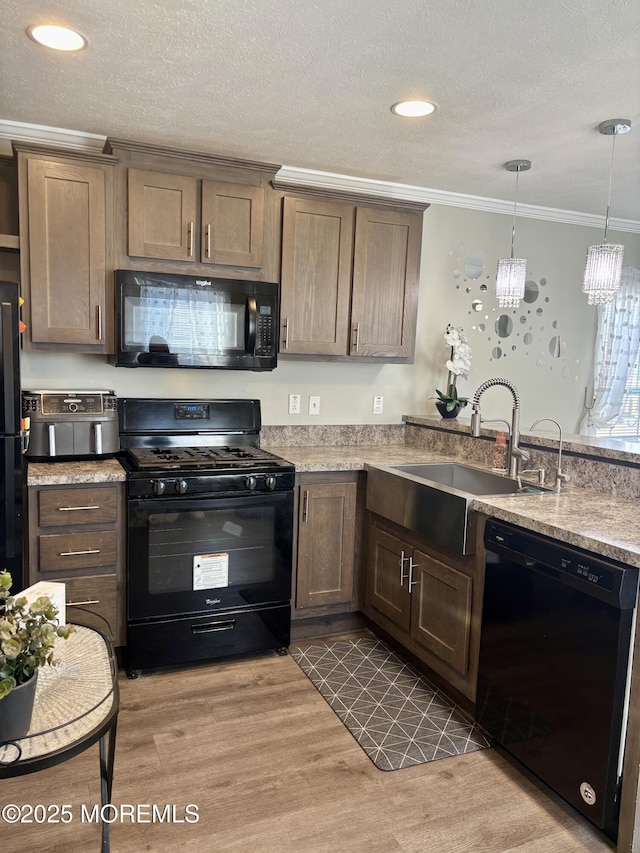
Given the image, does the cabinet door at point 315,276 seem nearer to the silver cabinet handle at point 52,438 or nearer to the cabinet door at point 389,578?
the cabinet door at point 389,578

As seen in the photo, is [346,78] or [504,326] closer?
[346,78]

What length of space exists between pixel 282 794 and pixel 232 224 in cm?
243

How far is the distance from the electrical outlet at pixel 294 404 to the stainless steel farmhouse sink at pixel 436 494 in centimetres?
68

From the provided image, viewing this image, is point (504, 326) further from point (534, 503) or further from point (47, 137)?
point (47, 137)

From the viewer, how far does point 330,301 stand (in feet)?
11.0

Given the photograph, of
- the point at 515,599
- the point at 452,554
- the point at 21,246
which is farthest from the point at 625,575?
the point at 21,246

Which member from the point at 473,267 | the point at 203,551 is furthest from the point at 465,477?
the point at 473,267

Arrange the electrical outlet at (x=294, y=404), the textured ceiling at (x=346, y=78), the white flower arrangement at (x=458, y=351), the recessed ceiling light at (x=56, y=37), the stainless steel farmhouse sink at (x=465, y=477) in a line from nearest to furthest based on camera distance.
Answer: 1. the textured ceiling at (x=346, y=78)
2. the recessed ceiling light at (x=56, y=37)
3. the stainless steel farmhouse sink at (x=465, y=477)
4. the electrical outlet at (x=294, y=404)
5. the white flower arrangement at (x=458, y=351)

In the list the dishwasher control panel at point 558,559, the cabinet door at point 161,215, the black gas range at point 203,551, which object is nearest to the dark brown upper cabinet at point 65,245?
the cabinet door at point 161,215

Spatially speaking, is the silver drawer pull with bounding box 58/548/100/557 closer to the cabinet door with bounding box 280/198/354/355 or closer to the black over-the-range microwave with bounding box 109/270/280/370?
the black over-the-range microwave with bounding box 109/270/280/370

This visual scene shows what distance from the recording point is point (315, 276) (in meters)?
3.30

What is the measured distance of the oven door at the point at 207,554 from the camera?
274 centimetres

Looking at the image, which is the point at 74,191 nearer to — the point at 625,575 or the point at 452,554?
the point at 452,554

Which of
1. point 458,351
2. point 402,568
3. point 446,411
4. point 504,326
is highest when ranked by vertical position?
point 504,326
